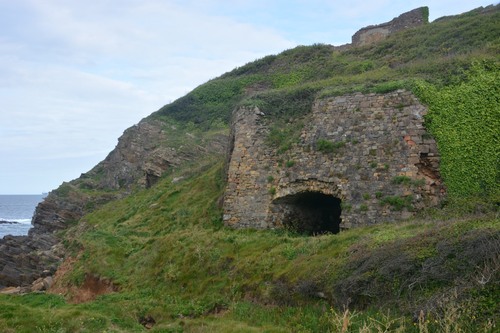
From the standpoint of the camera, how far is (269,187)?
52.0 ft

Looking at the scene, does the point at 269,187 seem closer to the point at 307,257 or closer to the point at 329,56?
the point at 307,257

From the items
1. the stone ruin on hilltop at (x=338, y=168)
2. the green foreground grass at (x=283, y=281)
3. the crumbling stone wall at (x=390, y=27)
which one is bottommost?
the green foreground grass at (x=283, y=281)

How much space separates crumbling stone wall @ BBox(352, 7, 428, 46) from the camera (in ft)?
103

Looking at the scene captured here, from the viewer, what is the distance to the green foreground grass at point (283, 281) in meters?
7.20

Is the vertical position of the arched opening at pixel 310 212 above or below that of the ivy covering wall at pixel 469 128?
below

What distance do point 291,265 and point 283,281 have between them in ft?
1.92

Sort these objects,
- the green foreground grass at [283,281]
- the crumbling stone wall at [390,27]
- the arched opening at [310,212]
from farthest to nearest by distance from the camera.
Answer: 1. the crumbling stone wall at [390,27]
2. the arched opening at [310,212]
3. the green foreground grass at [283,281]

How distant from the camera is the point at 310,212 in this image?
16734 mm

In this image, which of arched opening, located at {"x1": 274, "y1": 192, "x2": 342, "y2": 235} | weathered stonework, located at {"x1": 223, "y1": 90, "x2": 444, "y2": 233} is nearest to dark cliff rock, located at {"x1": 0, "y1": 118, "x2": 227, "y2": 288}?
weathered stonework, located at {"x1": 223, "y1": 90, "x2": 444, "y2": 233}

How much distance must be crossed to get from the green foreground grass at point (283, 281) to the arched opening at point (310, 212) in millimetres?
1245

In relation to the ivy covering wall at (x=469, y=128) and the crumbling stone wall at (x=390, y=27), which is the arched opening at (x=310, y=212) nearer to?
the ivy covering wall at (x=469, y=128)

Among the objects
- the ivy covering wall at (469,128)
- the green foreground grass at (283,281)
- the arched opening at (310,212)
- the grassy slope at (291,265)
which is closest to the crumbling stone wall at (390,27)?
the grassy slope at (291,265)

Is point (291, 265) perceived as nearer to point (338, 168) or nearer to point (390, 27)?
point (338, 168)

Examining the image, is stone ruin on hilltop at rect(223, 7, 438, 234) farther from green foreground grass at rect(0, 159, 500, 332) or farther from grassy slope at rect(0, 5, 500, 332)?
green foreground grass at rect(0, 159, 500, 332)
